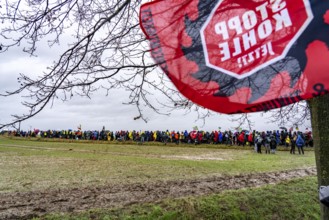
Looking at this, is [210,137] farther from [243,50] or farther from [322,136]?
[243,50]

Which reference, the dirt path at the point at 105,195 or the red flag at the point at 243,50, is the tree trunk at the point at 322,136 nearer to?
the red flag at the point at 243,50

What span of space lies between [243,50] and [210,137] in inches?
1373

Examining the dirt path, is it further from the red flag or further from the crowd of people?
the crowd of people

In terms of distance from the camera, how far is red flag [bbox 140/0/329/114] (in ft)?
7.93

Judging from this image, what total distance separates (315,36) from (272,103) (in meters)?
0.57

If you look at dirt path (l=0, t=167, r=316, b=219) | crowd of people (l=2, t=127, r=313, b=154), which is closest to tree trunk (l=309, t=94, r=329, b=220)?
dirt path (l=0, t=167, r=316, b=219)

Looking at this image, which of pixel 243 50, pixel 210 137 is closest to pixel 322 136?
pixel 243 50

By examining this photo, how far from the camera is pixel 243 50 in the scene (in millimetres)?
2605

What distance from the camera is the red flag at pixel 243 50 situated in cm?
Result: 242

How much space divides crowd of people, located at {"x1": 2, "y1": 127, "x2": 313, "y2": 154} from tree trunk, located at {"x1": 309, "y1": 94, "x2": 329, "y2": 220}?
73.6ft

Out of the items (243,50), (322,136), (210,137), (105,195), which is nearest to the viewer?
(243,50)

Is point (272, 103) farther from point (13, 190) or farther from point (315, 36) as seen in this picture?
point (13, 190)

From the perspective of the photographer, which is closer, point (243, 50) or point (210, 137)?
point (243, 50)

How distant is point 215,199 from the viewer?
859 cm
